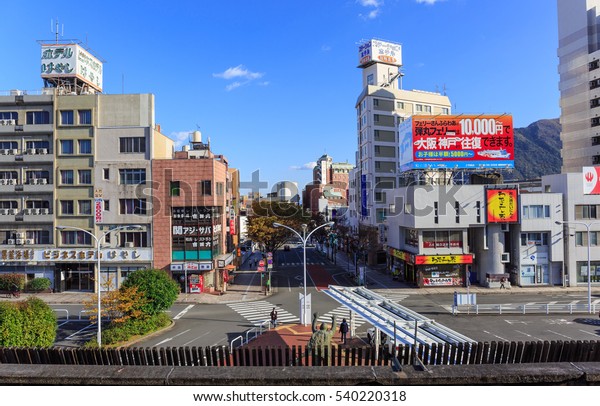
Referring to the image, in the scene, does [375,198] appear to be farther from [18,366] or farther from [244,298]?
[18,366]

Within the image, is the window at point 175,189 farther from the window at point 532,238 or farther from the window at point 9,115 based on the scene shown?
the window at point 532,238

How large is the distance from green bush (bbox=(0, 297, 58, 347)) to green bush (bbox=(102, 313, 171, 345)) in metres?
4.57

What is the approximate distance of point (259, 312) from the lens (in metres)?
34.6

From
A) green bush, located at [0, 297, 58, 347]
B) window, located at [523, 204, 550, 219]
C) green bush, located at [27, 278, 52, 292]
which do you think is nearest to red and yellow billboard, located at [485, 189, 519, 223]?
window, located at [523, 204, 550, 219]

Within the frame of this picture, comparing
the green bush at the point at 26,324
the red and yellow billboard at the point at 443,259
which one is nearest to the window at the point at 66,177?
the green bush at the point at 26,324

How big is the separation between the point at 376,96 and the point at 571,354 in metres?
62.9

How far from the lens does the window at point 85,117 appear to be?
4472 cm

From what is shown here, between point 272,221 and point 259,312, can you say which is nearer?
point 259,312

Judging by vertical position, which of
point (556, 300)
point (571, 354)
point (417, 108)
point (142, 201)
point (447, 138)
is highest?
point (417, 108)

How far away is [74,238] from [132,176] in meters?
9.39

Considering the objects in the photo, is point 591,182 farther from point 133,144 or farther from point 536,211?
point 133,144

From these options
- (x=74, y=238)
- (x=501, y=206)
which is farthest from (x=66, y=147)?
(x=501, y=206)

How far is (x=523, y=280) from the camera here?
4469 cm
